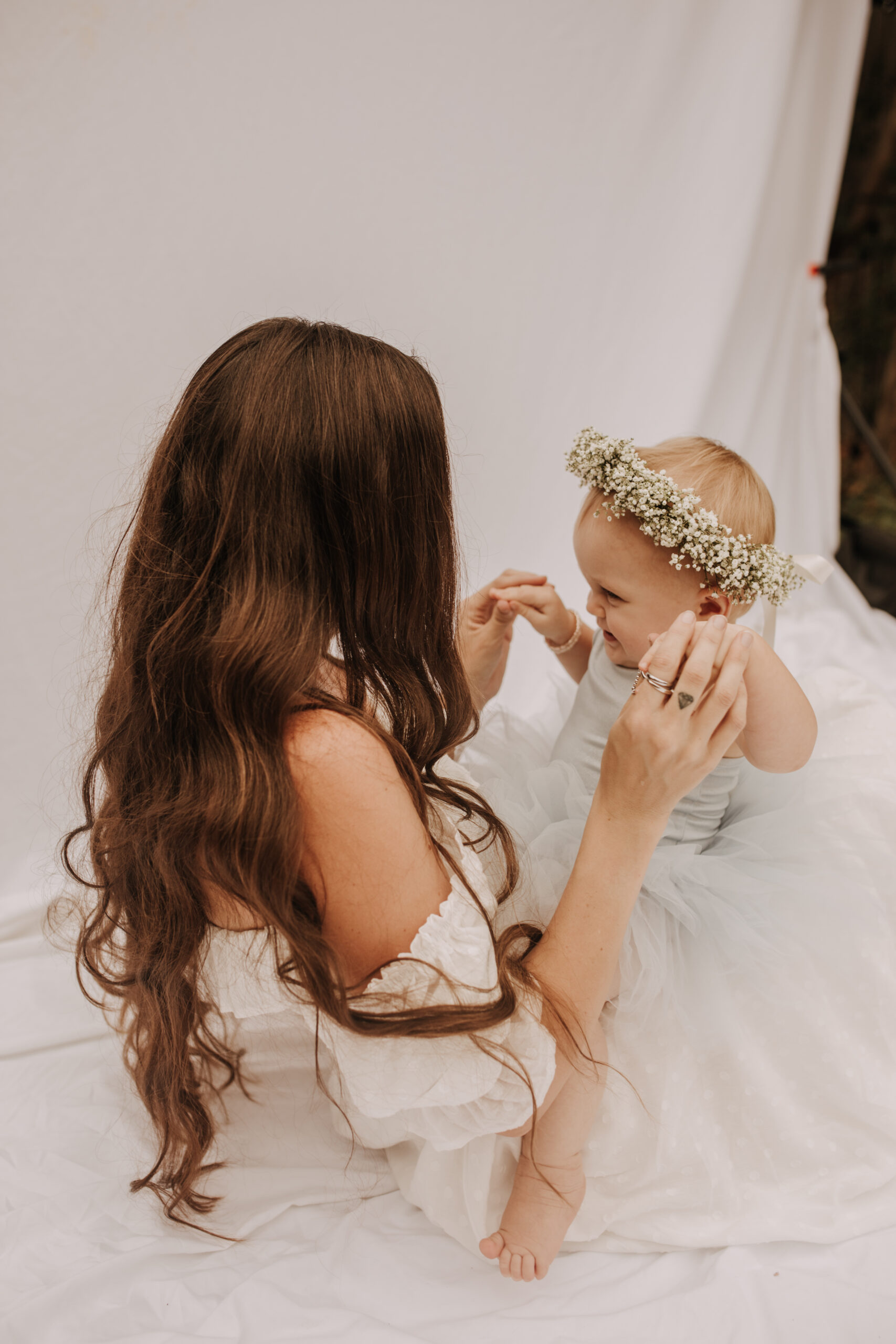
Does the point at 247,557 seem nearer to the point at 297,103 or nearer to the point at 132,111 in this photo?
the point at 132,111

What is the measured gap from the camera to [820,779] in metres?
1.16

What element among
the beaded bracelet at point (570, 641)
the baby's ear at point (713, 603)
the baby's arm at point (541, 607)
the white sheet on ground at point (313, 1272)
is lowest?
the white sheet on ground at point (313, 1272)

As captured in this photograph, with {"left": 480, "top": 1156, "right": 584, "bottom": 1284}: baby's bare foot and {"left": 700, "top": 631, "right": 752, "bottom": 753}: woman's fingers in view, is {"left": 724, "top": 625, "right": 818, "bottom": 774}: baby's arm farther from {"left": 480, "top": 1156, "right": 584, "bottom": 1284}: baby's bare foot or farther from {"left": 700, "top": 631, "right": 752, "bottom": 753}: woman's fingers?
{"left": 480, "top": 1156, "right": 584, "bottom": 1284}: baby's bare foot

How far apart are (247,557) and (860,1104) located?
0.91 metres

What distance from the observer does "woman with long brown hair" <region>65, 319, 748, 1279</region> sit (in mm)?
746

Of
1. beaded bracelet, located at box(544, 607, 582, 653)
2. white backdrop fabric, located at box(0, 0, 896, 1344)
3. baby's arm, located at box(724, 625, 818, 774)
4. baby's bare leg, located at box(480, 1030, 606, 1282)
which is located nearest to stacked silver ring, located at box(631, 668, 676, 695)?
baby's arm, located at box(724, 625, 818, 774)

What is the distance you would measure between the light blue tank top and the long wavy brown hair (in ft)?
1.11

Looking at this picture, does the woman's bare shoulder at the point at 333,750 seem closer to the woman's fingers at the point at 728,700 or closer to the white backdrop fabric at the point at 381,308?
the woman's fingers at the point at 728,700

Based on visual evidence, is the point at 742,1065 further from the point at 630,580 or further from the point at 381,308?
the point at 381,308

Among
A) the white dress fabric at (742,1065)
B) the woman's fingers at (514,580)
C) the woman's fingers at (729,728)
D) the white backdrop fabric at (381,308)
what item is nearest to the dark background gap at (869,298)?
the white backdrop fabric at (381,308)

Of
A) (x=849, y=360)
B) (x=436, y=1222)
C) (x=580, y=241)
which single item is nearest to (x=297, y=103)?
(x=580, y=241)

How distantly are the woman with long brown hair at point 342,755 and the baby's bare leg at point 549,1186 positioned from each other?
2.0 inches

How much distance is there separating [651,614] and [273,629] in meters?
0.52

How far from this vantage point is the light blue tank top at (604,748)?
113cm
